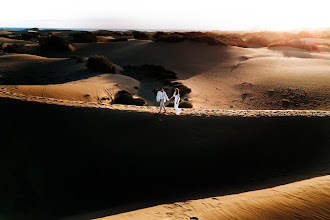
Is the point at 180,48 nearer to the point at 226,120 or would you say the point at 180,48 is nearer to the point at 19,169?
the point at 226,120

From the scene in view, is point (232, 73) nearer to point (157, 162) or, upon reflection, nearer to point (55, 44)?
point (157, 162)

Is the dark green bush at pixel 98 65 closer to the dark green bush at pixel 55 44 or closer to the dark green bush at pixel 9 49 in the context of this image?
the dark green bush at pixel 55 44

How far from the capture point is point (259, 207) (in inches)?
247

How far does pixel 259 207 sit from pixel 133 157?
18.0 ft

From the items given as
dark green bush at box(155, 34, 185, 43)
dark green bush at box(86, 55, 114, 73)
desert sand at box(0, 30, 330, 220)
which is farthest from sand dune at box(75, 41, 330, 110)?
dark green bush at box(86, 55, 114, 73)

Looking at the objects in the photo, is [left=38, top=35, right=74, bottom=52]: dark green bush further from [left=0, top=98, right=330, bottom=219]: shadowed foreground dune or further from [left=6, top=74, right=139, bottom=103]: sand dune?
[left=0, top=98, right=330, bottom=219]: shadowed foreground dune

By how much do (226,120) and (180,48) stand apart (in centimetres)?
3408

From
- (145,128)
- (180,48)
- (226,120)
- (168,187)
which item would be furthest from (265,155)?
(180,48)

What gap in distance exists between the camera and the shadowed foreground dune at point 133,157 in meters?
8.45

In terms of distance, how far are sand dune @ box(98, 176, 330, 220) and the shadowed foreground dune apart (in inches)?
39.7

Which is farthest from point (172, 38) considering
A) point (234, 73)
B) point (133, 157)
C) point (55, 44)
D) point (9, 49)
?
point (133, 157)

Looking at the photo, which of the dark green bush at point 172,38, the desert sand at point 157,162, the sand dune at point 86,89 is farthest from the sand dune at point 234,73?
the sand dune at point 86,89

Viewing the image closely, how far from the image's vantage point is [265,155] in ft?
34.8

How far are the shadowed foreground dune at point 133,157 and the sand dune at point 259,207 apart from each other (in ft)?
3.31
